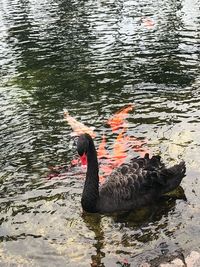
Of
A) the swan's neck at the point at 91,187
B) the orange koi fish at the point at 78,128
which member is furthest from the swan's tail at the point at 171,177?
the orange koi fish at the point at 78,128

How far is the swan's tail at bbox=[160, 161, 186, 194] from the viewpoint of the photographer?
907 centimetres

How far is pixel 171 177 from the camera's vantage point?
359 inches

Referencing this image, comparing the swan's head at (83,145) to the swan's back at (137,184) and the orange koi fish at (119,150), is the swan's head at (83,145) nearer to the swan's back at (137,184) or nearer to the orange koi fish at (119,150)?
the swan's back at (137,184)

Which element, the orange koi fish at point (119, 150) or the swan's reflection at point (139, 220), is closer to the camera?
the swan's reflection at point (139, 220)

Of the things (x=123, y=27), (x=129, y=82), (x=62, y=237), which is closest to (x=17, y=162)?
(x=62, y=237)

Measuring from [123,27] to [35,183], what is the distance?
1508cm

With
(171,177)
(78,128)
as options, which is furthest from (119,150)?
(171,177)

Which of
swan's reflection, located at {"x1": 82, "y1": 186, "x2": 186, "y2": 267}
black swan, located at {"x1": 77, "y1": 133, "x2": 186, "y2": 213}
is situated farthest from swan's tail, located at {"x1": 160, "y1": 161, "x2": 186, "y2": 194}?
swan's reflection, located at {"x1": 82, "y1": 186, "x2": 186, "y2": 267}

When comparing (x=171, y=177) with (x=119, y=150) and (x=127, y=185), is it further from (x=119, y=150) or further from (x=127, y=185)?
(x=119, y=150)

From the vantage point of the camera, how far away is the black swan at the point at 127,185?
343 inches

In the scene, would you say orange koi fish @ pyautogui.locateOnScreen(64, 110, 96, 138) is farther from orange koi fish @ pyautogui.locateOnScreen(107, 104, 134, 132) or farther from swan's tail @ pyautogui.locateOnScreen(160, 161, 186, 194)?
swan's tail @ pyautogui.locateOnScreen(160, 161, 186, 194)

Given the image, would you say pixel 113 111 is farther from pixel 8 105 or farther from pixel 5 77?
pixel 5 77

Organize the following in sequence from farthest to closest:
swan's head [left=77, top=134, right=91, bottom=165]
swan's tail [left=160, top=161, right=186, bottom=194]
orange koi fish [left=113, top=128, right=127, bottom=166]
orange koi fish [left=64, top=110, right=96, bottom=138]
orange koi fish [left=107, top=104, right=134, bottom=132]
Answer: orange koi fish [left=107, top=104, right=134, bottom=132] → orange koi fish [left=64, top=110, right=96, bottom=138] → orange koi fish [left=113, top=128, right=127, bottom=166] → swan's tail [left=160, top=161, right=186, bottom=194] → swan's head [left=77, top=134, right=91, bottom=165]

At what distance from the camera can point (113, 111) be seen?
13.5 m
